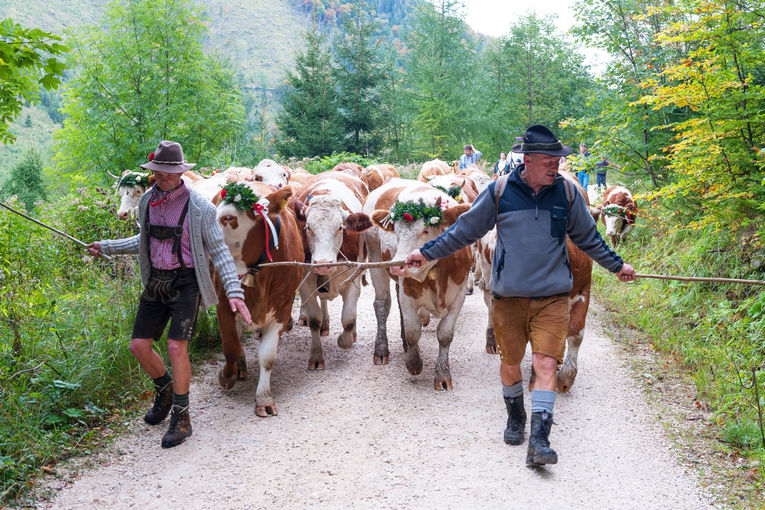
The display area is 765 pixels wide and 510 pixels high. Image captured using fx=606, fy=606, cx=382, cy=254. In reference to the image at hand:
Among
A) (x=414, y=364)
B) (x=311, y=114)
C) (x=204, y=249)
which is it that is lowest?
(x=414, y=364)

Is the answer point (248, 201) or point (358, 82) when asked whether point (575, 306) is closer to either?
point (248, 201)

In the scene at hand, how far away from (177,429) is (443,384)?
8.63ft

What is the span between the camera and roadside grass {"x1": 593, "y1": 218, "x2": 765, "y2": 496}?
4.86 metres

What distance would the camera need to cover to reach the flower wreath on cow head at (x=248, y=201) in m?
5.53

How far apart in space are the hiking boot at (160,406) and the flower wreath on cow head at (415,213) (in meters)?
2.55

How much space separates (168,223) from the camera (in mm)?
4828

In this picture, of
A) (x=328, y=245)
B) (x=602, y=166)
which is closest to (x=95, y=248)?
(x=328, y=245)

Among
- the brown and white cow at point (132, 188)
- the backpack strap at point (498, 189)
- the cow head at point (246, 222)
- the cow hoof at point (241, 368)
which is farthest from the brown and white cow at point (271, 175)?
the backpack strap at point (498, 189)

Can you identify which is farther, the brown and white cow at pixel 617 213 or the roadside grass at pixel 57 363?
the brown and white cow at pixel 617 213

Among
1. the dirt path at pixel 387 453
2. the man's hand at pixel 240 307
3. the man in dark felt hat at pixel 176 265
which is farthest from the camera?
the man in dark felt hat at pixel 176 265

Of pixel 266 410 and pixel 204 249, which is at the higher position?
pixel 204 249

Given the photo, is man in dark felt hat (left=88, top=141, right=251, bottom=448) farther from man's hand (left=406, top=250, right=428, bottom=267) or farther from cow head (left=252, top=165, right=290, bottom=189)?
cow head (left=252, top=165, right=290, bottom=189)

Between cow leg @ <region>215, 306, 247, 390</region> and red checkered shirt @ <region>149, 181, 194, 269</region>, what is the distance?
3.55ft

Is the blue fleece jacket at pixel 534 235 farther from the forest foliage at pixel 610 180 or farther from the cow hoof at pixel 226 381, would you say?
the cow hoof at pixel 226 381
